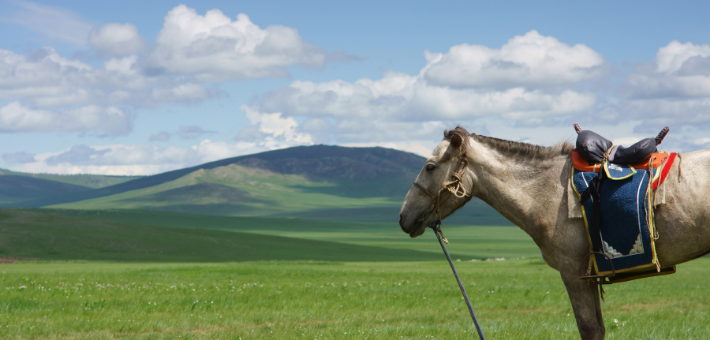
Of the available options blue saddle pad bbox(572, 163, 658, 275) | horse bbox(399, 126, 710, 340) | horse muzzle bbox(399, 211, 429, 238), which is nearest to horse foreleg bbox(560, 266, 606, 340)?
horse bbox(399, 126, 710, 340)

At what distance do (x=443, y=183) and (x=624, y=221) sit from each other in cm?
190

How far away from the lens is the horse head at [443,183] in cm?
612

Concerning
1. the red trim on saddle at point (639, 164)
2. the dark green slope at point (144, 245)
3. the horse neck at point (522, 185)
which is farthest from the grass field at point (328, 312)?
the dark green slope at point (144, 245)

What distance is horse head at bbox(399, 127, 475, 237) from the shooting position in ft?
20.1

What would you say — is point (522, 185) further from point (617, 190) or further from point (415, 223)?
point (415, 223)

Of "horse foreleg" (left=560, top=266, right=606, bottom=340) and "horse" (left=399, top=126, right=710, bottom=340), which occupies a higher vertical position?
"horse" (left=399, top=126, right=710, bottom=340)

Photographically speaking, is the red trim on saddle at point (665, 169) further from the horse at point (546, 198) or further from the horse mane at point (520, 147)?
the horse mane at point (520, 147)

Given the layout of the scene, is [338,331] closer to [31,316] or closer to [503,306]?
[503,306]

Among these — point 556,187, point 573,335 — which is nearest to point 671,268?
point 556,187

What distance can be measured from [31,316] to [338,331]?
6.52 metres

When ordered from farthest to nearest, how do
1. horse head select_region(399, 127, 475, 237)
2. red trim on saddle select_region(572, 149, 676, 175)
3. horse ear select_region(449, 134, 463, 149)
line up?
horse head select_region(399, 127, 475, 237) < horse ear select_region(449, 134, 463, 149) < red trim on saddle select_region(572, 149, 676, 175)

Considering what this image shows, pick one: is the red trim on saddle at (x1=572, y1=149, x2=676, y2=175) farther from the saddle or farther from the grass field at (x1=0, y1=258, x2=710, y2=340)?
the grass field at (x1=0, y1=258, x2=710, y2=340)

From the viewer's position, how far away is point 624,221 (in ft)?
17.7

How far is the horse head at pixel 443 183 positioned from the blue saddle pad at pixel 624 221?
129 centimetres
